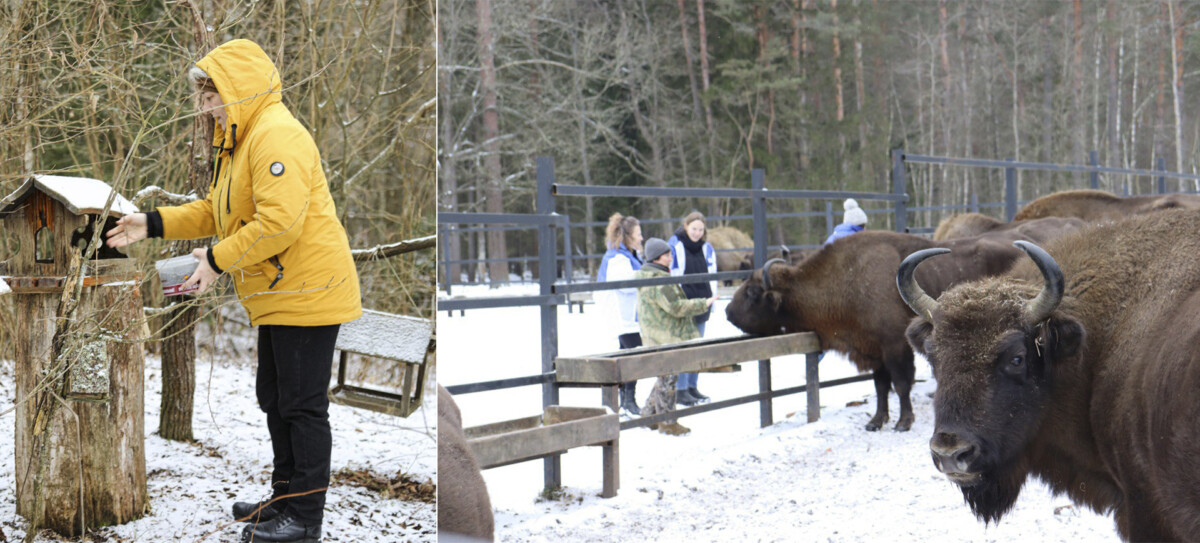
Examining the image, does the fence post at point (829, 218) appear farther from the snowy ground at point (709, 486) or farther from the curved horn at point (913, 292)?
the curved horn at point (913, 292)

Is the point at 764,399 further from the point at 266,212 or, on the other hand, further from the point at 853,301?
the point at 266,212

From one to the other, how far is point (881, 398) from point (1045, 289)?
2849 millimetres

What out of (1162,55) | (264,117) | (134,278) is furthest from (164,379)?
(1162,55)

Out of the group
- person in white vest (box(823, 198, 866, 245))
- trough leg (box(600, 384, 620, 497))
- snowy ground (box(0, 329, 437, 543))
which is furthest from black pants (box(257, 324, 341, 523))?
person in white vest (box(823, 198, 866, 245))

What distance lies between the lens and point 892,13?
11078mm

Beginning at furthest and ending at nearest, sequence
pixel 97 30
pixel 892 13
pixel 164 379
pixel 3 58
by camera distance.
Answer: pixel 892 13
pixel 164 379
pixel 97 30
pixel 3 58

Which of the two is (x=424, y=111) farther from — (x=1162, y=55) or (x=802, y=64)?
(x=802, y=64)

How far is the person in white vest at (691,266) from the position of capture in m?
4.82

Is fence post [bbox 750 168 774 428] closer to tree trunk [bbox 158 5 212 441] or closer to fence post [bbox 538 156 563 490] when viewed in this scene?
fence post [bbox 538 156 563 490]

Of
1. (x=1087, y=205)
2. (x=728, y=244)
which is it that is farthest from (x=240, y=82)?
(x=728, y=244)

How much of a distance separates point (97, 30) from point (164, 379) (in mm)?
1271

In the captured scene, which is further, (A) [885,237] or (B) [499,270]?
(A) [885,237]

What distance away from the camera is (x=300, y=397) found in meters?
2.21

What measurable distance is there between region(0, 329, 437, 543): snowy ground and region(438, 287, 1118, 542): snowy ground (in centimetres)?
38
